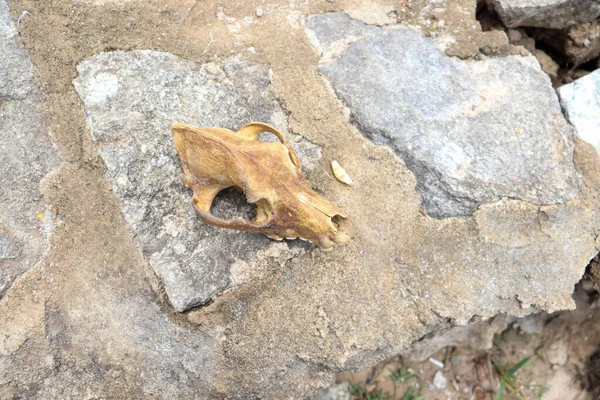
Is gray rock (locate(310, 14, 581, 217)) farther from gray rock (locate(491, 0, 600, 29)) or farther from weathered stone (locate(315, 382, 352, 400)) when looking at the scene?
weathered stone (locate(315, 382, 352, 400))

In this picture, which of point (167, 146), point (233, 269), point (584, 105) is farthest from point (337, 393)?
point (584, 105)

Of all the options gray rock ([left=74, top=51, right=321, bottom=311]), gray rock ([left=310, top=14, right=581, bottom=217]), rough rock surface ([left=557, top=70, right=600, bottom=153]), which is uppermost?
rough rock surface ([left=557, top=70, right=600, bottom=153])

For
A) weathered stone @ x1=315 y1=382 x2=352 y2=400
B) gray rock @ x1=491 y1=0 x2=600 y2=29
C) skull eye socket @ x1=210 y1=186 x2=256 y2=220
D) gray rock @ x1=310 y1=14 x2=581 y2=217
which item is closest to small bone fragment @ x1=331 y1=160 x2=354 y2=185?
gray rock @ x1=310 y1=14 x2=581 y2=217

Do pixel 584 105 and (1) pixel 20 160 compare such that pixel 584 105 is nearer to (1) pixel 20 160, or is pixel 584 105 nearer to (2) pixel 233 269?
(2) pixel 233 269

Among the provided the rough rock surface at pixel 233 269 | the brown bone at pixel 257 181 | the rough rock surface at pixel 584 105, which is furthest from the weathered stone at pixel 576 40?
the brown bone at pixel 257 181

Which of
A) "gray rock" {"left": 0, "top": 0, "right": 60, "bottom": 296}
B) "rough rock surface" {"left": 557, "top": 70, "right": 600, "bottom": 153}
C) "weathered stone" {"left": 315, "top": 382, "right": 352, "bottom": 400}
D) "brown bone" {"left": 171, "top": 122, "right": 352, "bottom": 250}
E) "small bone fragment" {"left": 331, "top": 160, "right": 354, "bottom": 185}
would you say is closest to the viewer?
"brown bone" {"left": 171, "top": 122, "right": 352, "bottom": 250}

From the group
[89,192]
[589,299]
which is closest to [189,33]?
[89,192]

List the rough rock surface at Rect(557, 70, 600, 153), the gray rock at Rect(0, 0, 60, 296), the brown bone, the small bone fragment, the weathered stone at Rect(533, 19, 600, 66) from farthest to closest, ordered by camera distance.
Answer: the weathered stone at Rect(533, 19, 600, 66) < the rough rock surface at Rect(557, 70, 600, 153) < the small bone fragment < the gray rock at Rect(0, 0, 60, 296) < the brown bone
